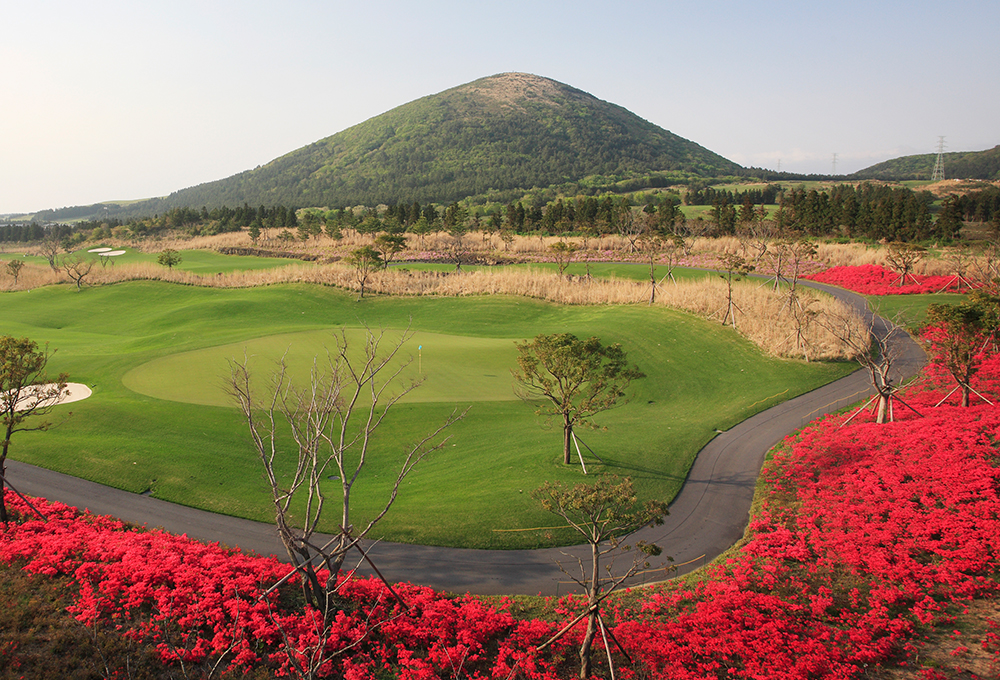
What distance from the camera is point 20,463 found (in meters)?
16.4

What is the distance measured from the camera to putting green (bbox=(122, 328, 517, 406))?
69.3 ft

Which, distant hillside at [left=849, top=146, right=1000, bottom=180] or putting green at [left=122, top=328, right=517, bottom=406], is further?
distant hillside at [left=849, top=146, right=1000, bottom=180]

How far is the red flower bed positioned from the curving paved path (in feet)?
101

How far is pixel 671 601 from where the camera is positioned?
11148 mm

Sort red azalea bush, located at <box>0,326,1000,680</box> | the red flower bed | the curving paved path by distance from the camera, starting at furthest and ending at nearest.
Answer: the red flower bed < the curving paved path < red azalea bush, located at <box>0,326,1000,680</box>

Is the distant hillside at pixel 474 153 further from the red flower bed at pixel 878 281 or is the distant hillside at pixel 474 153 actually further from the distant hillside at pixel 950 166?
the red flower bed at pixel 878 281

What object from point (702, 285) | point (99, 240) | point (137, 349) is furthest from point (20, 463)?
point (99, 240)

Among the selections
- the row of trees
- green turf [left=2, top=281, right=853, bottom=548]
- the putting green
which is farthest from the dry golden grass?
the row of trees

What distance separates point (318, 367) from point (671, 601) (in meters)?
16.2

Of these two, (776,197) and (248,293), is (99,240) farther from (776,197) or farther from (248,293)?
(776,197)

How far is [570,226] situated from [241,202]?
111m

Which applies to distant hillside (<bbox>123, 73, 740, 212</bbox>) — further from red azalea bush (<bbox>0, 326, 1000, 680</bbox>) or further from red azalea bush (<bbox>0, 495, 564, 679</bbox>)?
red azalea bush (<bbox>0, 495, 564, 679</bbox>)

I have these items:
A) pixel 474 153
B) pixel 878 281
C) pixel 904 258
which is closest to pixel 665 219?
pixel 878 281

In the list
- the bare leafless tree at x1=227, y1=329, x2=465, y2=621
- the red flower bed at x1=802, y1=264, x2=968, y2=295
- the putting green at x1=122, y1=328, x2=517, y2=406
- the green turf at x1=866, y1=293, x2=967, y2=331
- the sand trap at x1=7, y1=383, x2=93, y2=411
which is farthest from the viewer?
the red flower bed at x1=802, y1=264, x2=968, y2=295
